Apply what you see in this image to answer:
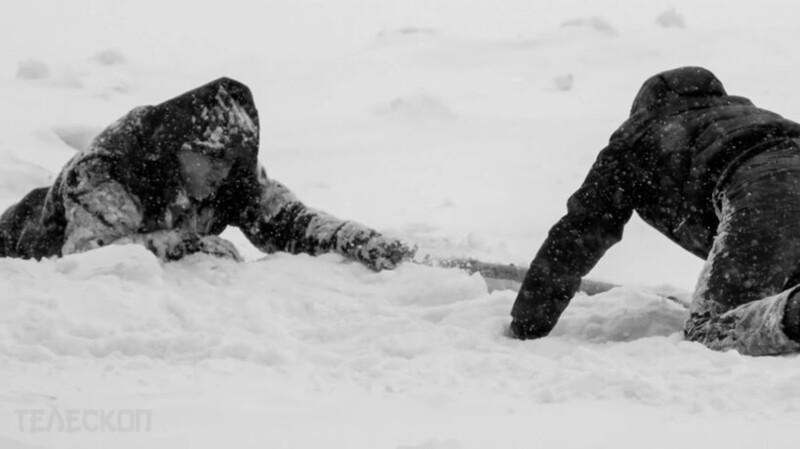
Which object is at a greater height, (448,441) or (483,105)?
(483,105)

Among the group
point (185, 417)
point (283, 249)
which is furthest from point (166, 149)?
point (185, 417)

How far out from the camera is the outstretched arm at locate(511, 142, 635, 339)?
353 centimetres

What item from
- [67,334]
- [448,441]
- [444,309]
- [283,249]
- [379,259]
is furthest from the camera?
[283,249]

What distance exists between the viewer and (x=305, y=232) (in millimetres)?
4973

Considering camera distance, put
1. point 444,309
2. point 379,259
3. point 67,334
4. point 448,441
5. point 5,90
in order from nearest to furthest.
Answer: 1. point 448,441
2. point 67,334
3. point 444,309
4. point 379,259
5. point 5,90

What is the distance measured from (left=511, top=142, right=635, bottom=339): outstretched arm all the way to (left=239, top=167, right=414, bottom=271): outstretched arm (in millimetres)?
1050

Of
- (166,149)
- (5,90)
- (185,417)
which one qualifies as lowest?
(185,417)

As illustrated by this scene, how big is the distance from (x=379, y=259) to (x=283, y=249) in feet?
2.09

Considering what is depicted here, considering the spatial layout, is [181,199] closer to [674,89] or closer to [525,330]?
[525,330]

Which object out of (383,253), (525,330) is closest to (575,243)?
(525,330)

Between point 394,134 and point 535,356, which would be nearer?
point 535,356

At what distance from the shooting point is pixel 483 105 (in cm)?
1256

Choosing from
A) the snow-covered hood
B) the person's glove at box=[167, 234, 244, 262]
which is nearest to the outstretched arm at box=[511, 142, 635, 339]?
the snow-covered hood

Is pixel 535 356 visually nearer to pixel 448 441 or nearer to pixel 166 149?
pixel 448 441
